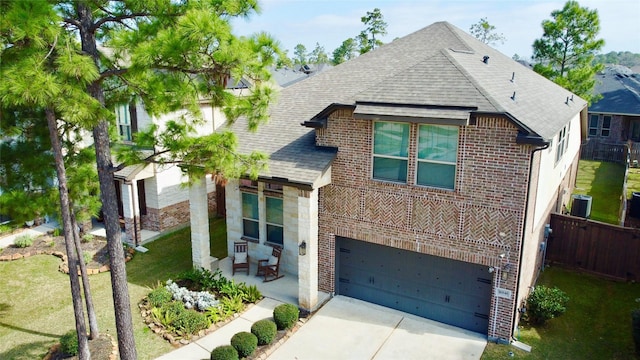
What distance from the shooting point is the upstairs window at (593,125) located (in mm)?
32250

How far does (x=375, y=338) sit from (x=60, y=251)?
38.6 feet

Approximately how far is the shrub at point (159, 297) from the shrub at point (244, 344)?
286cm

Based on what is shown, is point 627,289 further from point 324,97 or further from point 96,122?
point 96,122

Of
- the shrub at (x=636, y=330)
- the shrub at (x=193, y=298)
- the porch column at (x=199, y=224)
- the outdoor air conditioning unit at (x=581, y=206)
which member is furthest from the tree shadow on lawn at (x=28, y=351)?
the outdoor air conditioning unit at (x=581, y=206)

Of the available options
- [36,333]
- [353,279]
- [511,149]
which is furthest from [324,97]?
[36,333]

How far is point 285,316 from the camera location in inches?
431

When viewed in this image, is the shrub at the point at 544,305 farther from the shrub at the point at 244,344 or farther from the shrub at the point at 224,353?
the shrub at the point at 224,353

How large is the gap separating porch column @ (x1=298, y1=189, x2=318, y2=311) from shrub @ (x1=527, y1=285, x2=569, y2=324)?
213 inches

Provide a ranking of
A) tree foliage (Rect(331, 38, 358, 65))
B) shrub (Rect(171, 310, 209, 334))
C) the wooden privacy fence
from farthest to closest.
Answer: tree foliage (Rect(331, 38, 358, 65)) → the wooden privacy fence → shrub (Rect(171, 310, 209, 334))

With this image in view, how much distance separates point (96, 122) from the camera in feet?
25.0

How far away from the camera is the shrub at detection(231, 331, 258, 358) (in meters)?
9.84

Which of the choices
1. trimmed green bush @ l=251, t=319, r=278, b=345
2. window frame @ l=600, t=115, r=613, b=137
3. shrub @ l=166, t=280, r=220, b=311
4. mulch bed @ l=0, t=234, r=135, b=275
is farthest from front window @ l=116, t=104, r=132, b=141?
window frame @ l=600, t=115, r=613, b=137

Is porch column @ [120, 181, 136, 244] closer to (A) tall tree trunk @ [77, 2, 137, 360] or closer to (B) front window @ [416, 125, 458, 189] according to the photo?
(A) tall tree trunk @ [77, 2, 137, 360]

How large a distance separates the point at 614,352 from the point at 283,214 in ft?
29.5
